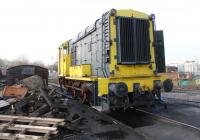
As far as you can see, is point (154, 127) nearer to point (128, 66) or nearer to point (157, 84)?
point (157, 84)

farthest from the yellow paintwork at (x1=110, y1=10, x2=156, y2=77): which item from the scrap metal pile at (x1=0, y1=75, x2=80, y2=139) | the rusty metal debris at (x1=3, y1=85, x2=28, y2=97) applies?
the rusty metal debris at (x1=3, y1=85, x2=28, y2=97)

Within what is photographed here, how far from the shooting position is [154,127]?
823 centimetres

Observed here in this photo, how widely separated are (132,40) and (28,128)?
501cm

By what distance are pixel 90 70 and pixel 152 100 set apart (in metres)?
3.24

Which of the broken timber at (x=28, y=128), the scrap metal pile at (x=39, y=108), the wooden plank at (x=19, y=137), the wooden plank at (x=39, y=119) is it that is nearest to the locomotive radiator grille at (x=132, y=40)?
the scrap metal pile at (x=39, y=108)

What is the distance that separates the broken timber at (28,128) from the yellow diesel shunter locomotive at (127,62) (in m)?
2.19

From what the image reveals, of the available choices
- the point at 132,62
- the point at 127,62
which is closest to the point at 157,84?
A: the point at 132,62

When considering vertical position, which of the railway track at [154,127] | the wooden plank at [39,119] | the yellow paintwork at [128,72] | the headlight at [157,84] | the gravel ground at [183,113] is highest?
the yellow paintwork at [128,72]

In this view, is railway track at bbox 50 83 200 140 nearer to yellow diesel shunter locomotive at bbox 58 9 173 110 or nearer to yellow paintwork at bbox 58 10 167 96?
yellow diesel shunter locomotive at bbox 58 9 173 110

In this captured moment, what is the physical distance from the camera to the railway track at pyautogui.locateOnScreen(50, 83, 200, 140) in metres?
7.15

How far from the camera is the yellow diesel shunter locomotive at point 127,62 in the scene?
9.24 m

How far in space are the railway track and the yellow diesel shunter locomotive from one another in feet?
2.06

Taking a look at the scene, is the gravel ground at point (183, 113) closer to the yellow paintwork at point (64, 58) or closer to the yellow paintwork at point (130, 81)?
the yellow paintwork at point (130, 81)

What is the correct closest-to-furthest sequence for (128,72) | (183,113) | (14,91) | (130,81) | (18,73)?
(130,81)
(128,72)
(183,113)
(14,91)
(18,73)
